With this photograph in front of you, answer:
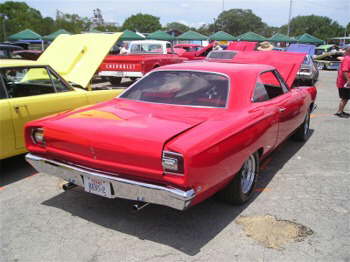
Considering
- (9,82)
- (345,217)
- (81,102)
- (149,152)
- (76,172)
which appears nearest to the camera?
(149,152)

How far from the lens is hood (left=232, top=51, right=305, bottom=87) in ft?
24.4

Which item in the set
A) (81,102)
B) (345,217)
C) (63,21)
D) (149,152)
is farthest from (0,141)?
(63,21)

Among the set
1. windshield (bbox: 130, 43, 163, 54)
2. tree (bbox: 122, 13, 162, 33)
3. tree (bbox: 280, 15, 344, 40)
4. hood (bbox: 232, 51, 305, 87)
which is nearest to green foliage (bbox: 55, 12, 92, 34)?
windshield (bbox: 130, 43, 163, 54)

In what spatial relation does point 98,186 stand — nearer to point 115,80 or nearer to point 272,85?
point 272,85

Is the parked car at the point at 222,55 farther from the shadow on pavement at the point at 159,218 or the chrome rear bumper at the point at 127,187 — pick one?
the chrome rear bumper at the point at 127,187

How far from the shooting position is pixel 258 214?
3506mm

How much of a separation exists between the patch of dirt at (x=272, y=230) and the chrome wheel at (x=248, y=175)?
0.40 metres

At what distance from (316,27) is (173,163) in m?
144

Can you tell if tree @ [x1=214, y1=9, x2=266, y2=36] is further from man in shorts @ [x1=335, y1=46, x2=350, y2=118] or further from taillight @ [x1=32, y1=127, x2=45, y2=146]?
taillight @ [x1=32, y1=127, x2=45, y2=146]

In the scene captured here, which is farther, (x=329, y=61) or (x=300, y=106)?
(x=329, y=61)

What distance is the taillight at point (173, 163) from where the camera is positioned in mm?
2613

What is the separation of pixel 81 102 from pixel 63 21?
46423 mm

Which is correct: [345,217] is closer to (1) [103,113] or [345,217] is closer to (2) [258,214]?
(2) [258,214]

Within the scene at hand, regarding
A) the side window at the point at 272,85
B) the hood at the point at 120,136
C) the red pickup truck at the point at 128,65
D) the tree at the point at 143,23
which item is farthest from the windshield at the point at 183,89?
Answer: the tree at the point at 143,23
